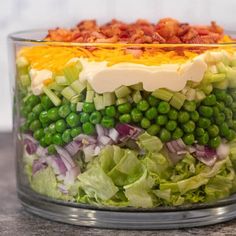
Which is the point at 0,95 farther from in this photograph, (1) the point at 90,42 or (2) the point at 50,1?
(1) the point at 90,42

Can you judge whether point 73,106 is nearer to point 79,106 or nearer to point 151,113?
point 79,106

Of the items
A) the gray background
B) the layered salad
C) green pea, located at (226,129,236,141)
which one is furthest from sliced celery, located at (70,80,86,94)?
the gray background

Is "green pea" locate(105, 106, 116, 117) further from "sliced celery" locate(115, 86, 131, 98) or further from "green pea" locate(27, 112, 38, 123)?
"green pea" locate(27, 112, 38, 123)

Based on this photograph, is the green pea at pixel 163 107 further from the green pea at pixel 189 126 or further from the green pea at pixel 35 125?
the green pea at pixel 35 125

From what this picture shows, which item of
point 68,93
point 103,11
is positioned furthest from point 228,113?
point 103,11

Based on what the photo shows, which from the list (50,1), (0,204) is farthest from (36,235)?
(50,1)

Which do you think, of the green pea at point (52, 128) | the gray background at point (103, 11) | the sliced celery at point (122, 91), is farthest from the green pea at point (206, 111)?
the gray background at point (103, 11)
